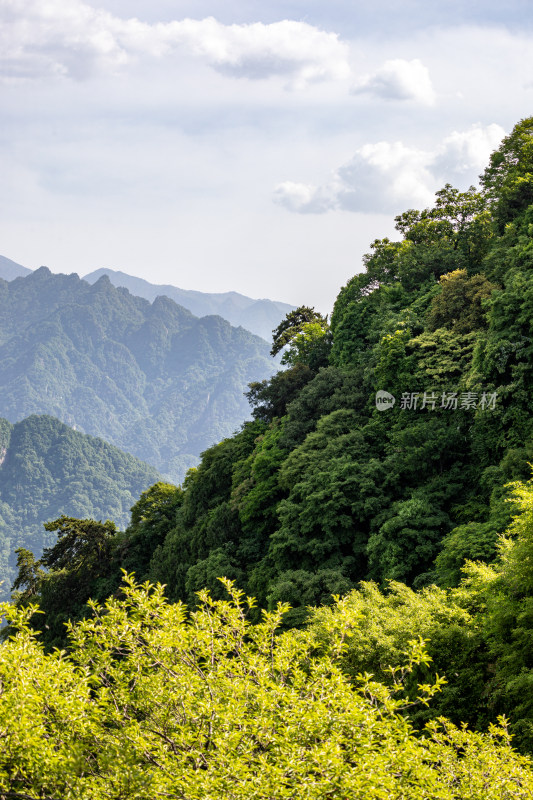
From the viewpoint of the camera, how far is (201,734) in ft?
20.4

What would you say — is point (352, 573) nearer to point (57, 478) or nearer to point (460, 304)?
point (460, 304)

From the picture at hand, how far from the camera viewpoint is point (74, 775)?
5.86 m

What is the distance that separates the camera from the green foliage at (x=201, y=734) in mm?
5445

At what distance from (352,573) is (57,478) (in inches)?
7009

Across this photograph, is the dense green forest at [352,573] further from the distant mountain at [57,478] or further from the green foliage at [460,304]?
the distant mountain at [57,478]

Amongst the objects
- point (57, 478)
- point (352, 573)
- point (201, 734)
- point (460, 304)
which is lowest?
point (57, 478)

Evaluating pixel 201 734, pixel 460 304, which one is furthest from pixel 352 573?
pixel 201 734

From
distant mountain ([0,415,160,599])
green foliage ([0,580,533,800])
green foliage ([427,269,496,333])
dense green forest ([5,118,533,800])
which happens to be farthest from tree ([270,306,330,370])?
distant mountain ([0,415,160,599])

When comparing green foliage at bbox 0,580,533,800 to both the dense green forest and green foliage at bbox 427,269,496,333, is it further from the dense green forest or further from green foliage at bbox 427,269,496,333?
green foliage at bbox 427,269,496,333

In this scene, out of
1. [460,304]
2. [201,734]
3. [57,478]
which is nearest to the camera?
[201,734]

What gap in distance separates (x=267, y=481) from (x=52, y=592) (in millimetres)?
15078

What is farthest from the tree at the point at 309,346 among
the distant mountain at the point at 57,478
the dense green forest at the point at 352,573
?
the distant mountain at the point at 57,478

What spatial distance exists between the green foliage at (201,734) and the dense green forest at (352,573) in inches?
1.3

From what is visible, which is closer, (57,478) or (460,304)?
(460,304)
